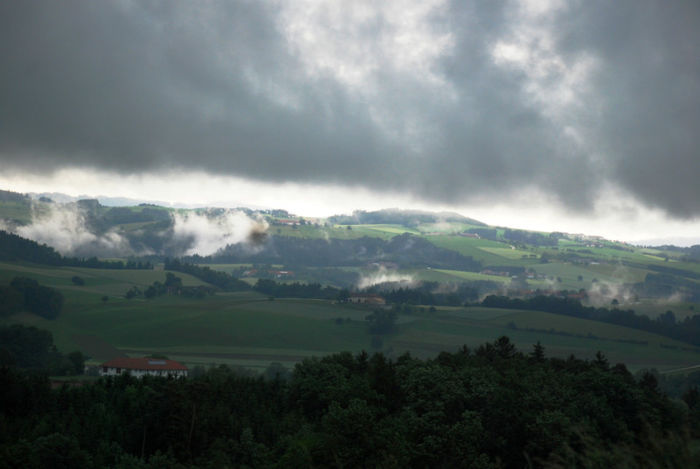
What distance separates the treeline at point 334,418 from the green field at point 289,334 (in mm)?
73655

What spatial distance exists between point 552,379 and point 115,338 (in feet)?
423

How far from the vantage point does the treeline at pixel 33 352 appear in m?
131

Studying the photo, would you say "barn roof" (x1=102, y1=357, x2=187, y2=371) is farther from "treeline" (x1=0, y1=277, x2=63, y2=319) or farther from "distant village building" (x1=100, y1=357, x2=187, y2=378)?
"treeline" (x1=0, y1=277, x2=63, y2=319)

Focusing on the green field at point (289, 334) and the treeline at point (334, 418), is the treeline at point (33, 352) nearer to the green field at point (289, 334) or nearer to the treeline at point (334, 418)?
the green field at point (289, 334)

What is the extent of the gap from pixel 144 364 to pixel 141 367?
3.62 feet

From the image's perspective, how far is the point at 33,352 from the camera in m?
146

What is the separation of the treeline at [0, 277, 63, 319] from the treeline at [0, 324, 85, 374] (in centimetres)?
2555

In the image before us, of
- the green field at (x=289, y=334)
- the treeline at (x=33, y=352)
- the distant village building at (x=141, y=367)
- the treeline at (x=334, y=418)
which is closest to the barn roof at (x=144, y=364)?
the distant village building at (x=141, y=367)

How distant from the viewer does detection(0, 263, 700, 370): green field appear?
156 metres

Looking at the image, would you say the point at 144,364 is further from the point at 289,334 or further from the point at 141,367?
the point at 289,334

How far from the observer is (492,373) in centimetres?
6606

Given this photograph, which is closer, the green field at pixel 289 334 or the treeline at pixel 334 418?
the treeline at pixel 334 418

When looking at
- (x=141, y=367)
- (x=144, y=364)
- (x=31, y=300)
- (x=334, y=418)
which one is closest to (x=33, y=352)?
(x=144, y=364)

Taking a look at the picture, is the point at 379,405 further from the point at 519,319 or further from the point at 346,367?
the point at 519,319
